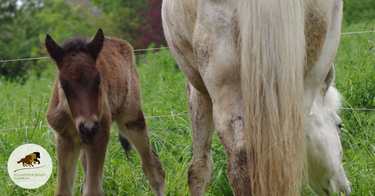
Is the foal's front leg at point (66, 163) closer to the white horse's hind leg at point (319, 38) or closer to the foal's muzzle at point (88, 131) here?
the foal's muzzle at point (88, 131)

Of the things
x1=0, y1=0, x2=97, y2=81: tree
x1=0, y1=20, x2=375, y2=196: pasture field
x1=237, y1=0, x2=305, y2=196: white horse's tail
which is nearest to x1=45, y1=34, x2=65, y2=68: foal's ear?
x1=0, y1=20, x2=375, y2=196: pasture field

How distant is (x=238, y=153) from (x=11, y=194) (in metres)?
2.64

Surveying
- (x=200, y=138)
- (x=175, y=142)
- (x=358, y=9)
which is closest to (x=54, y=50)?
(x=200, y=138)

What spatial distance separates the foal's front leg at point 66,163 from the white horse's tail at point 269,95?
6.79ft

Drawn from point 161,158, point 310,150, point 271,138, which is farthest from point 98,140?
point 271,138

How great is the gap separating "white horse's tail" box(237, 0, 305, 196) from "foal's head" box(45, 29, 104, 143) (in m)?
1.63

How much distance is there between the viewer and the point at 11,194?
4797mm

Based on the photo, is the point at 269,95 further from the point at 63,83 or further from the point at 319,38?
the point at 63,83

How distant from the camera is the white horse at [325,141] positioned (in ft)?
12.7

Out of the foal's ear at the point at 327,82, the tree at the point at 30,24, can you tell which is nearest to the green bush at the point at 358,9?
the tree at the point at 30,24

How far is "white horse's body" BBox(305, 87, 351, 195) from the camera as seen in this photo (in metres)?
3.88

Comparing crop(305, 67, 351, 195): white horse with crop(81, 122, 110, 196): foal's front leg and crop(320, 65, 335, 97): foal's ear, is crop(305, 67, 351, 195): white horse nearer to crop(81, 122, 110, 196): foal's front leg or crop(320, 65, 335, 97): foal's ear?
→ crop(320, 65, 335, 97): foal's ear

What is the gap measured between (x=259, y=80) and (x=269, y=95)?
90 mm

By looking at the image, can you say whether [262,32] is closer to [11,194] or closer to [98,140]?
[98,140]
